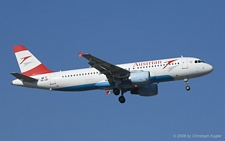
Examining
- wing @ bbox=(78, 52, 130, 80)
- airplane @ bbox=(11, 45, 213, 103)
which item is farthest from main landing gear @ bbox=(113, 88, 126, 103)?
wing @ bbox=(78, 52, 130, 80)

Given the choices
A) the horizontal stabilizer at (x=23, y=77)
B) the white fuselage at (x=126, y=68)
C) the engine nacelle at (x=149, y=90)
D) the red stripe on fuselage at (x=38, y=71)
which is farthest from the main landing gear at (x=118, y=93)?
the horizontal stabilizer at (x=23, y=77)

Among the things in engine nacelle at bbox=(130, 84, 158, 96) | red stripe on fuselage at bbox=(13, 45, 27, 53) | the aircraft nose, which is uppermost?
red stripe on fuselage at bbox=(13, 45, 27, 53)

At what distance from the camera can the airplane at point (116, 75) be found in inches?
2267

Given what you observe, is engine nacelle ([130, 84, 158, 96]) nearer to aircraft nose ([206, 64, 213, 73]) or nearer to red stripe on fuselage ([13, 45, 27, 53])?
aircraft nose ([206, 64, 213, 73])

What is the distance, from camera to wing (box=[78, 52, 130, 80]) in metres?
56.2

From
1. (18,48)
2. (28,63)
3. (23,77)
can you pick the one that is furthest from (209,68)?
(18,48)

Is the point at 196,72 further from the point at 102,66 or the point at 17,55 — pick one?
the point at 17,55

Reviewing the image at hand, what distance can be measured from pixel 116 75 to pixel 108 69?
1.23 m

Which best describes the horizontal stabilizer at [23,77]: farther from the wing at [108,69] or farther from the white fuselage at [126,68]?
the wing at [108,69]

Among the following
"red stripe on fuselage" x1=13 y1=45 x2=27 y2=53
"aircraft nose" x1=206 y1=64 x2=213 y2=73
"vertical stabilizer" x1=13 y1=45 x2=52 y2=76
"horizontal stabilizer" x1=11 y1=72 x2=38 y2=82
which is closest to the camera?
"aircraft nose" x1=206 y1=64 x2=213 y2=73

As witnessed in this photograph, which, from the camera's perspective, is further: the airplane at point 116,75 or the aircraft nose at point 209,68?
the aircraft nose at point 209,68

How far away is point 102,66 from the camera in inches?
2261

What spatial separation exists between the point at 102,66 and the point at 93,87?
3.56 metres

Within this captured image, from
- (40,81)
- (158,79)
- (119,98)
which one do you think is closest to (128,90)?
(119,98)
